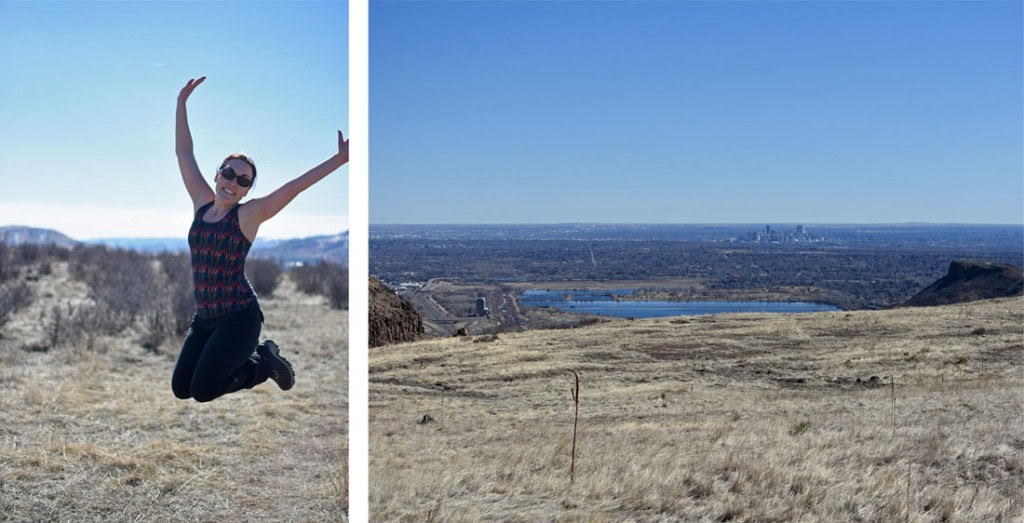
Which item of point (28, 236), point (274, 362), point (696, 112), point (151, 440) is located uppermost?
point (696, 112)

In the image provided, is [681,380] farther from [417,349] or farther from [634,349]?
[417,349]

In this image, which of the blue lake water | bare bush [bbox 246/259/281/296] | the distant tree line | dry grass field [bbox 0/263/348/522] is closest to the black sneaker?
dry grass field [bbox 0/263/348/522]

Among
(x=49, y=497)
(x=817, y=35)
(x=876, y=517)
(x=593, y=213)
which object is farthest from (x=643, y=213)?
(x=49, y=497)

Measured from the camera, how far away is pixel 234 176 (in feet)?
7.52

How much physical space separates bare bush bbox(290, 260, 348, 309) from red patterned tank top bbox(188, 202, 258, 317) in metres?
11.0

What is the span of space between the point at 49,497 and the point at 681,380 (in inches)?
294

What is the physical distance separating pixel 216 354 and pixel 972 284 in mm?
10972

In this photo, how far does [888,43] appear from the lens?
10352 mm

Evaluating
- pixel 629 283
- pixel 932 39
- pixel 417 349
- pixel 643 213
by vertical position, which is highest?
pixel 932 39

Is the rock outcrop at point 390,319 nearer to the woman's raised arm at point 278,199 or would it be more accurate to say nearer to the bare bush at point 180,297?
the bare bush at point 180,297

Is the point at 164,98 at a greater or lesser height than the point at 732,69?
lesser

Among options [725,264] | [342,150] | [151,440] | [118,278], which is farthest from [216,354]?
[118,278]

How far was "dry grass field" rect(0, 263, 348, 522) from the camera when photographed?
4152mm

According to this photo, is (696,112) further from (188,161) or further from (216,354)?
(216,354)
